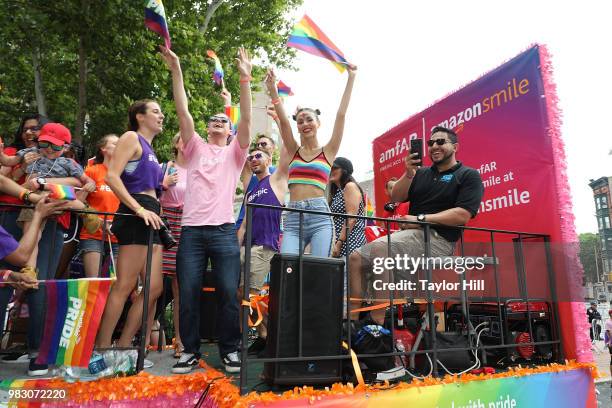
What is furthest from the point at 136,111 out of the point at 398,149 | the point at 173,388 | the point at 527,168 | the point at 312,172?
the point at 398,149

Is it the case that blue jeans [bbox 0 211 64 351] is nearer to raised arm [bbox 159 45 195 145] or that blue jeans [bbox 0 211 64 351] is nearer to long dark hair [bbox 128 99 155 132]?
Answer: long dark hair [bbox 128 99 155 132]

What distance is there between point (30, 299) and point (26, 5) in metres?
9.27

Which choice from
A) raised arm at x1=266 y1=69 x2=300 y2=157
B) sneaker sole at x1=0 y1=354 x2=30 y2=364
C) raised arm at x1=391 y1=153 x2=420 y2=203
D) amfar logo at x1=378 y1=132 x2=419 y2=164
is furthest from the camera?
amfar logo at x1=378 y1=132 x2=419 y2=164

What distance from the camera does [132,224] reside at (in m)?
3.00

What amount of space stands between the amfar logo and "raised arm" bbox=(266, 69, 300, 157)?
343 cm

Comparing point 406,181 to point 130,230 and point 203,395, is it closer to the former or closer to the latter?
point 130,230

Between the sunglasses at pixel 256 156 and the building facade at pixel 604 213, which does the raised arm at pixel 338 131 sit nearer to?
the sunglasses at pixel 256 156

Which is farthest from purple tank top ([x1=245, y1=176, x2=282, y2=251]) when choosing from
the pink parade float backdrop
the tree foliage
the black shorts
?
the tree foliage

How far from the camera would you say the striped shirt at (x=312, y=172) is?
3549 mm

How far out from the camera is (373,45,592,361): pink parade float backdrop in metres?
3.92

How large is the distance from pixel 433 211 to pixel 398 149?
3.67 meters

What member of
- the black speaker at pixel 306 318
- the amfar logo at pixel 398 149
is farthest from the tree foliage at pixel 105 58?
the black speaker at pixel 306 318

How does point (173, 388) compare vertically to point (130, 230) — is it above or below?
below

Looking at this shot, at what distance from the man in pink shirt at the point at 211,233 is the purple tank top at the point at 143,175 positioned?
0.88ft
